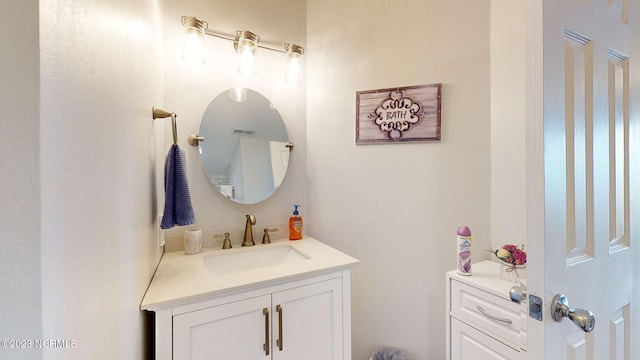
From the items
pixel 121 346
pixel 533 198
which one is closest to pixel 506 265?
pixel 533 198

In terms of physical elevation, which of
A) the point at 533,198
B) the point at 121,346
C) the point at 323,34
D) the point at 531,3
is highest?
the point at 323,34

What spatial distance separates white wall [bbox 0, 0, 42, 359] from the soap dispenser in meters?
1.51

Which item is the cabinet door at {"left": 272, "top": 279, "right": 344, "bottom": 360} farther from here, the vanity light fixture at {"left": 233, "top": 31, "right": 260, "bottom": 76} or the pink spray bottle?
the vanity light fixture at {"left": 233, "top": 31, "right": 260, "bottom": 76}

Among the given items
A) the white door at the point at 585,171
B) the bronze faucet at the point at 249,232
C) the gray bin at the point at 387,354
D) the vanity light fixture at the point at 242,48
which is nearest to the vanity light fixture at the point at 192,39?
the vanity light fixture at the point at 242,48

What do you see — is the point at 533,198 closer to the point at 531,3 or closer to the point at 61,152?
the point at 531,3

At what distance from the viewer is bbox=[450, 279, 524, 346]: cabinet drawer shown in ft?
3.25

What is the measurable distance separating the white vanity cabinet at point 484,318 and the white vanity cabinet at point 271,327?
21.0 inches

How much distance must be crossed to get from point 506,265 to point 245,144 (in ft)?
5.02

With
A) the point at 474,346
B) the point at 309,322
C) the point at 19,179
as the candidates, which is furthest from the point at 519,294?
the point at 19,179

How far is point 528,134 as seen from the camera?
609 mm

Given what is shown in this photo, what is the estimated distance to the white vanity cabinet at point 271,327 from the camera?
3.23ft

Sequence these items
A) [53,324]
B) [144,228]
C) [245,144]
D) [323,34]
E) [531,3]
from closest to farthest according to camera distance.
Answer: [53,324] → [531,3] → [144,228] → [245,144] → [323,34]

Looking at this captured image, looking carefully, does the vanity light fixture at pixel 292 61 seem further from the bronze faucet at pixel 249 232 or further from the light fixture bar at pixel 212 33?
the bronze faucet at pixel 249 232

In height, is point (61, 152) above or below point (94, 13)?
below
